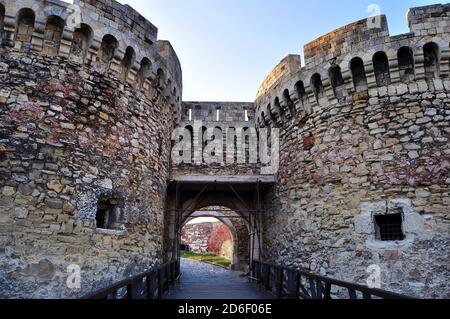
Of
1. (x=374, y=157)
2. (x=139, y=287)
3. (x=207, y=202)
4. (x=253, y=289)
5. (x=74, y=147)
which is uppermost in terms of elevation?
(x=374, y=157)

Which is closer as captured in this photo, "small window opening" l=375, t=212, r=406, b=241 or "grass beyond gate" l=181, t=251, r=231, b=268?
"small window opening" l=375, t=212, r=406, b=241

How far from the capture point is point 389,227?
5246 millimetres

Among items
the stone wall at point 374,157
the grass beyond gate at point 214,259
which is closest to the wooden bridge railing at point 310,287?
the stone wall at point 374,157

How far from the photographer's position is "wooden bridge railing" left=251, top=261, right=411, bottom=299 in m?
2.73

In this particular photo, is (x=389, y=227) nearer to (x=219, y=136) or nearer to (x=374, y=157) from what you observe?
(x=374, y=157)

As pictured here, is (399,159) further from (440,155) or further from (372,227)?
(372,227)

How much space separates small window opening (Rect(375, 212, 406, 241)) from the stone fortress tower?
0.02 metres

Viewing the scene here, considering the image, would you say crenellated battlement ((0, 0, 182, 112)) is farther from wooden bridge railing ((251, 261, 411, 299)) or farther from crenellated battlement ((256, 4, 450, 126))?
wooden bridge railing ((251, 261, 411, 299))

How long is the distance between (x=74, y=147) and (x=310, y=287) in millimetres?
3427

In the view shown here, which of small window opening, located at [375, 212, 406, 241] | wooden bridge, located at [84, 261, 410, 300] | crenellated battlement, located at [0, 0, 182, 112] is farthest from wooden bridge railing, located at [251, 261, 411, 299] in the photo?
crenellated battlement, located at [0, 0, 182, 112]

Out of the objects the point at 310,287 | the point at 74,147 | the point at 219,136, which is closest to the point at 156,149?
the point at 74,147

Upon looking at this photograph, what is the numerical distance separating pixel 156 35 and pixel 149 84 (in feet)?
2.90

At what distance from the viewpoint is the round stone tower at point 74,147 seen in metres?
4.06

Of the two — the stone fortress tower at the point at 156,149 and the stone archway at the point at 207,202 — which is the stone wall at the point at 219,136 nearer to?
the stone archway at the point at 207,202
